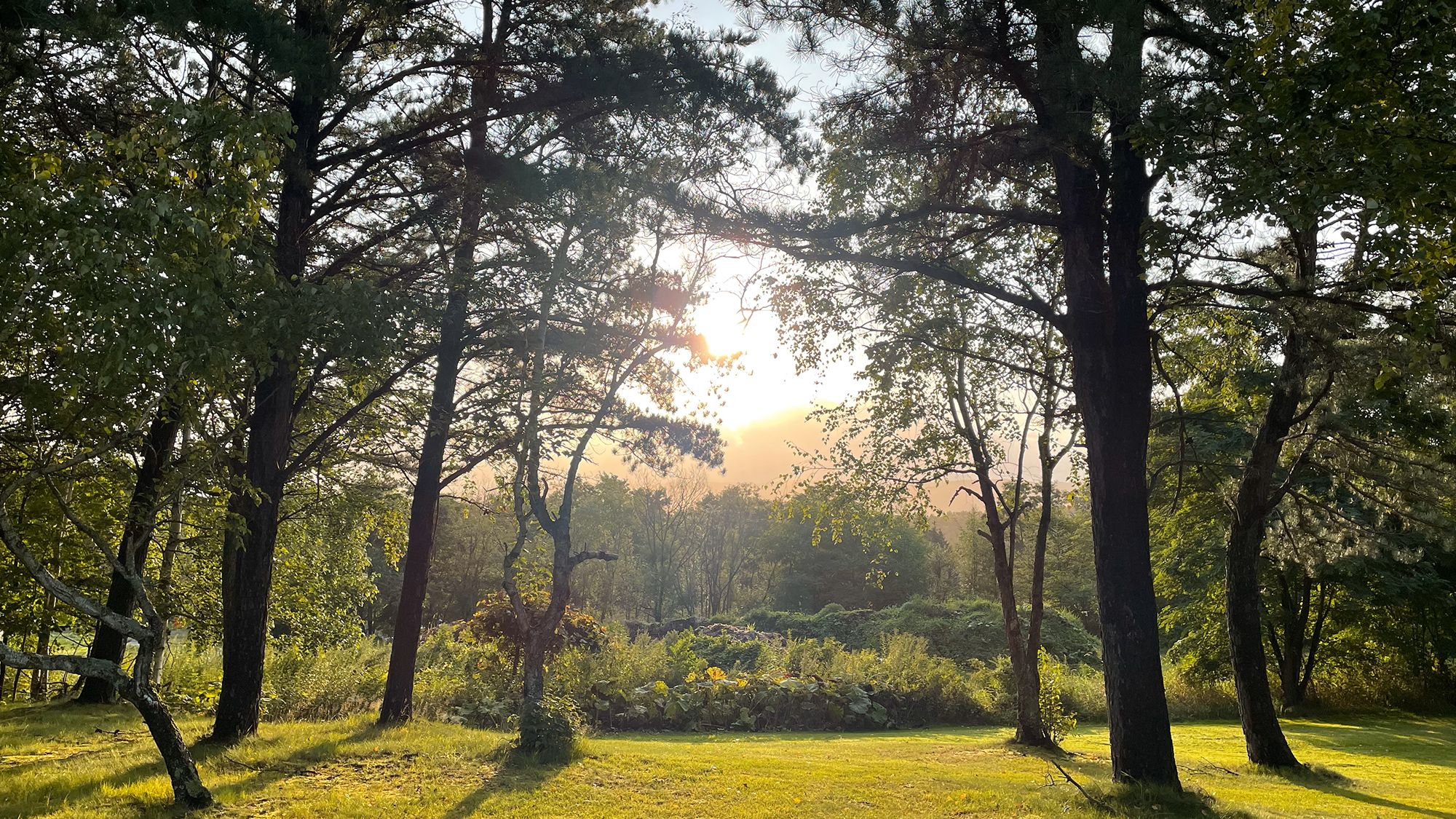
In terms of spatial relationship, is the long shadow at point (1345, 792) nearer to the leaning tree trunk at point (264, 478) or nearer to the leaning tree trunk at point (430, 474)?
the leaning tree trunk at point (430, 474)

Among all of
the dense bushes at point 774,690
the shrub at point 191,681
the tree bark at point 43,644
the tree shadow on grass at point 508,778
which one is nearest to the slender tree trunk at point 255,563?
the tree shadow on grass at point 508,778

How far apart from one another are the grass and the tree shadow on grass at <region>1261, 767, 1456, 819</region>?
34mm

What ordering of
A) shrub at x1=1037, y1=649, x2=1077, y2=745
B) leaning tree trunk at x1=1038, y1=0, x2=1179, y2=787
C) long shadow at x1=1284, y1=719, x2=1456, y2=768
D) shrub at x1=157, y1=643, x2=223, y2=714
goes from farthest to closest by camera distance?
shrub at x1=157, y1=643, x2=223, y2=714 → shrub at x1=1037, y1=649, x2=1077, y2=745 → long shadow at x1=1284, y1=719, x2=1456, y2=768 → leaning tree trunk at x1=1038, y1=0, x2=1179, y2=787

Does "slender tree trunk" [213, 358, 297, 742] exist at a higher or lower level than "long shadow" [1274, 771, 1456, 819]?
higher

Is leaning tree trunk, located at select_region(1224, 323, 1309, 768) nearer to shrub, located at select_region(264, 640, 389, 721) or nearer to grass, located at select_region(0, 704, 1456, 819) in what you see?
grass, located at select_region(0, 704, 1456, 819)

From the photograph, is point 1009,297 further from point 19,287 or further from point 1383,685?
point 1383,685

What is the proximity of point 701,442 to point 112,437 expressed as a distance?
7716 millimetres

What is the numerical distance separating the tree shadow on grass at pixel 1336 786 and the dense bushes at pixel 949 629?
13.3m

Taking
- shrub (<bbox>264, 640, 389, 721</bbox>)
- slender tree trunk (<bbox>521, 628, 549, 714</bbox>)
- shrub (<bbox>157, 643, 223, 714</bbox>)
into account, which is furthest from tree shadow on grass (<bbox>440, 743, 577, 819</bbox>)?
shrub (<bbox>157, 643, 223, 714</bbox>)

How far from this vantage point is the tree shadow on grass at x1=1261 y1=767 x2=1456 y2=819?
7.41 m

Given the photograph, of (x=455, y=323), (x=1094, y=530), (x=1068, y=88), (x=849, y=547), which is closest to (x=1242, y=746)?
(x=1094, y=530)

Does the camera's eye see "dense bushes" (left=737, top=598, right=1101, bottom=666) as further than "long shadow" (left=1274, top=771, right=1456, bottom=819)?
Yes

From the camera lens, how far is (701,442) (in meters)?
12.3

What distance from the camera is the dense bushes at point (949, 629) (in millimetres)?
23844
